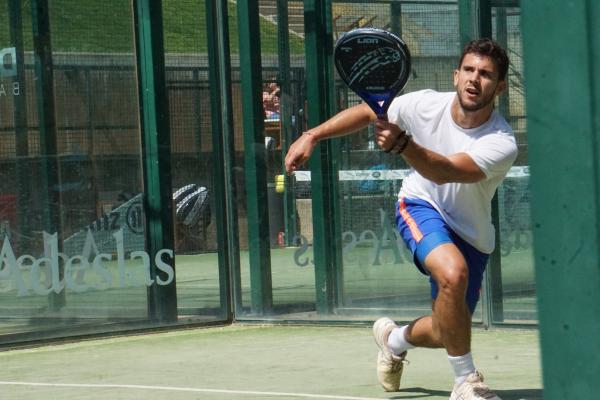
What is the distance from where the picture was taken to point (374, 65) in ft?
17.6

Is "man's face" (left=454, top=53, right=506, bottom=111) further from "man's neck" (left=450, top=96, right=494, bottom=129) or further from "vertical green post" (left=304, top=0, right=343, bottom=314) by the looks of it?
"vertical green post" (left=304, top=0, right=343, bottom=314)

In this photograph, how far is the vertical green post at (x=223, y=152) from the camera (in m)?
9.48

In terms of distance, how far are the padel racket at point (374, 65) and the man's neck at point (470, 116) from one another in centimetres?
41

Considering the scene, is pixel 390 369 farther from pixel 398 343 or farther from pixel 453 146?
pixel 453 146

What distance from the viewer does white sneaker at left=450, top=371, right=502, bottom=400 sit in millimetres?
5441

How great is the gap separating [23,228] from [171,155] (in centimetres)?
117

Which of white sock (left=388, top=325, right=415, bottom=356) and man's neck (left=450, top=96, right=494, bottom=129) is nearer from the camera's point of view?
man's neck (left=450, top=96, right=494, bottom=129)

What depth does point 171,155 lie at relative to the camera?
936 cm

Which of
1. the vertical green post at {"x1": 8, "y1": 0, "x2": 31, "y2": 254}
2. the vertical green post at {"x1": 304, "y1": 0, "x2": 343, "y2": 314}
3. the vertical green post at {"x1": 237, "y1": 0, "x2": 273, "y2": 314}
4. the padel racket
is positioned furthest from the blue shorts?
the vertical green post at {"x1": 8, "y1": 0, "x2": 31, "y2": 254}

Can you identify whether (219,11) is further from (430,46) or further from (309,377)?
(309,377)

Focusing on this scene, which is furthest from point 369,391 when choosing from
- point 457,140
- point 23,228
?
point 23,228

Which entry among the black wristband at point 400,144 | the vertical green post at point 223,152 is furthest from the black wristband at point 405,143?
the vertical green post at point 223,152

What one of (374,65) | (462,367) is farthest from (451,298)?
(374,65)

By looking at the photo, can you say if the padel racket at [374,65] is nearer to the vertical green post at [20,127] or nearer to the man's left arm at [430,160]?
the man's left arm at [430,160]
